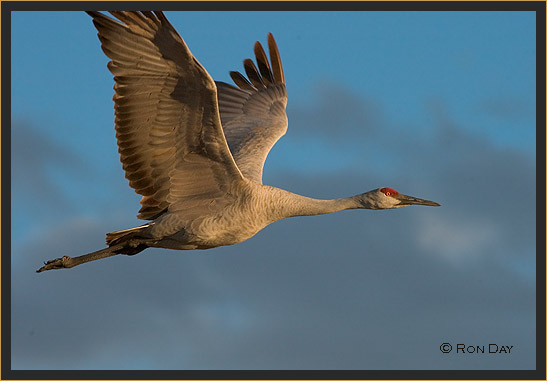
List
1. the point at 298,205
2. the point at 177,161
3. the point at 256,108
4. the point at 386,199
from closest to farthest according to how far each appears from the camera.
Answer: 1. the point at 177,161
2. the point at 298,205
3. the point at 386,199
4. the point at 256,108

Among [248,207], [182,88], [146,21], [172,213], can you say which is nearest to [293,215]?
[248,207]

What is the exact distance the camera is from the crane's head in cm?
1364

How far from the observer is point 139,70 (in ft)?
39.2

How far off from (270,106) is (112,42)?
5087mm

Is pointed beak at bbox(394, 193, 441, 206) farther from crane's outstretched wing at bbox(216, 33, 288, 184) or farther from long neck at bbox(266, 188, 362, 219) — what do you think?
crane's outstretched wing at bbox(216, 33, 288, 184)

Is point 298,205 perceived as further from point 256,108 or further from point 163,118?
point 256,108

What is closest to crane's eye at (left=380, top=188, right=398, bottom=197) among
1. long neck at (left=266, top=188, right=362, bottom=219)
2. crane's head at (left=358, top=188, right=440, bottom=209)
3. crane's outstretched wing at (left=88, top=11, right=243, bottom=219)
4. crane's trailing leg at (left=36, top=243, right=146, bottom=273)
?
crane's head at (left=358, top=188, right=440, bottom=209)

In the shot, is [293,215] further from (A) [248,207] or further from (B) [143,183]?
(B) [143,183]

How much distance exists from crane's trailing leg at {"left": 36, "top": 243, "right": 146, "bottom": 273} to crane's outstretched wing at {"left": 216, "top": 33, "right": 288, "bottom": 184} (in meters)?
2.34

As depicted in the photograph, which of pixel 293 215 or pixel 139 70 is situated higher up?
pixel 139 70

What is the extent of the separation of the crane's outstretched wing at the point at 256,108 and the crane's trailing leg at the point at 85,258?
234 cm

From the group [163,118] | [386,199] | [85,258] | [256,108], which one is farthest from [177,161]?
[256,108]

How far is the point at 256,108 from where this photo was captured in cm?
1653

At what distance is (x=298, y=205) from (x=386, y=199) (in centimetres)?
130
